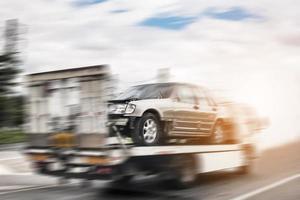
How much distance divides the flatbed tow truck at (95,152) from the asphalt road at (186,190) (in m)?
0.40

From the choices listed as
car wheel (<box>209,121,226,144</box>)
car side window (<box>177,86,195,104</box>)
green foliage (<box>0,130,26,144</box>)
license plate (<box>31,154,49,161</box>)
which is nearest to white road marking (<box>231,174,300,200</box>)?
car wheel (<box>209,121,226,144</box>)

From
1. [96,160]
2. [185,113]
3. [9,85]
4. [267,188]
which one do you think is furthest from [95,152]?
[9,85]

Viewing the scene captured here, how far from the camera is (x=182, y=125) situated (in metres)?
11.7

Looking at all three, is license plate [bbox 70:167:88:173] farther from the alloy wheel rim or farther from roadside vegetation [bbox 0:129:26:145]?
roadside vegetation [bbox 0:129:26:145]

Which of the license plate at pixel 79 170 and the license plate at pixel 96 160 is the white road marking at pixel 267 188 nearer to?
the license plate at pixel 96 160

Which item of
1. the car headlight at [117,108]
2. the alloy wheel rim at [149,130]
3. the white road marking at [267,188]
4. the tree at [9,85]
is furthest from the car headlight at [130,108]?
the tree at [9,85]

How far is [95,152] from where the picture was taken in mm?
10719

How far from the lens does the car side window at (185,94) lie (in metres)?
11.9

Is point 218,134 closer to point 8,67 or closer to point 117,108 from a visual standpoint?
point 117,108

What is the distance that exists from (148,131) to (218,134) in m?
2.37

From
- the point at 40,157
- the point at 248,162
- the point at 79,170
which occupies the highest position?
the point at 40,157

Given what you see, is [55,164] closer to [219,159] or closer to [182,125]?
[182,125]

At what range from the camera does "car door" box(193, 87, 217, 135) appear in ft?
40.2

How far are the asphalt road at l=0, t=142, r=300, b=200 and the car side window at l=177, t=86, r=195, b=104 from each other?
73.2 inches
